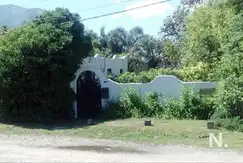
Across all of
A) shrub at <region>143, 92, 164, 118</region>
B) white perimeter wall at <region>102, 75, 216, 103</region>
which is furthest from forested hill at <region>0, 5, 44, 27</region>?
shrub at <region>143, 92, 164, 118</region>

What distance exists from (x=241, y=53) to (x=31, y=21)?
11704 millimetres

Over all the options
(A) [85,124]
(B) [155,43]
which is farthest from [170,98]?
(B) [155,43]

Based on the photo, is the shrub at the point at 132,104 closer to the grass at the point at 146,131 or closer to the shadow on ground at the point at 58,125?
the grass at the point at 146,131

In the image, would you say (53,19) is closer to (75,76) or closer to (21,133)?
(75,76)

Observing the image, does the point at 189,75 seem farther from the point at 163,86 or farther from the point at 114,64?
the point at 114,64

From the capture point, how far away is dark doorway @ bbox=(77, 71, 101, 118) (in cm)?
2412

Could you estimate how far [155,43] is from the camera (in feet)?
181

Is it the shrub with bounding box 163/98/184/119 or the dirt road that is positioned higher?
the shrub with bounding box 163/98/184/119

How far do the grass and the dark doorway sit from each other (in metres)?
3.93

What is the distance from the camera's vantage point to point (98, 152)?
1317 cm

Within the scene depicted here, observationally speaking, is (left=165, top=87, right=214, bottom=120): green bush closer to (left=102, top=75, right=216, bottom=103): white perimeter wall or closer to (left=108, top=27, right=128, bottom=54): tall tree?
(left=102, top=75, right=216, bottom=103): white perimeter wall

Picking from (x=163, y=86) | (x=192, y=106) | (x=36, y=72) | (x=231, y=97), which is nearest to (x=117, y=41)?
(x=163, y=86)

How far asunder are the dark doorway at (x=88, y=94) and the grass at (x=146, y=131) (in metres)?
3.93

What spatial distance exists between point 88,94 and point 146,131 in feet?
24.8
